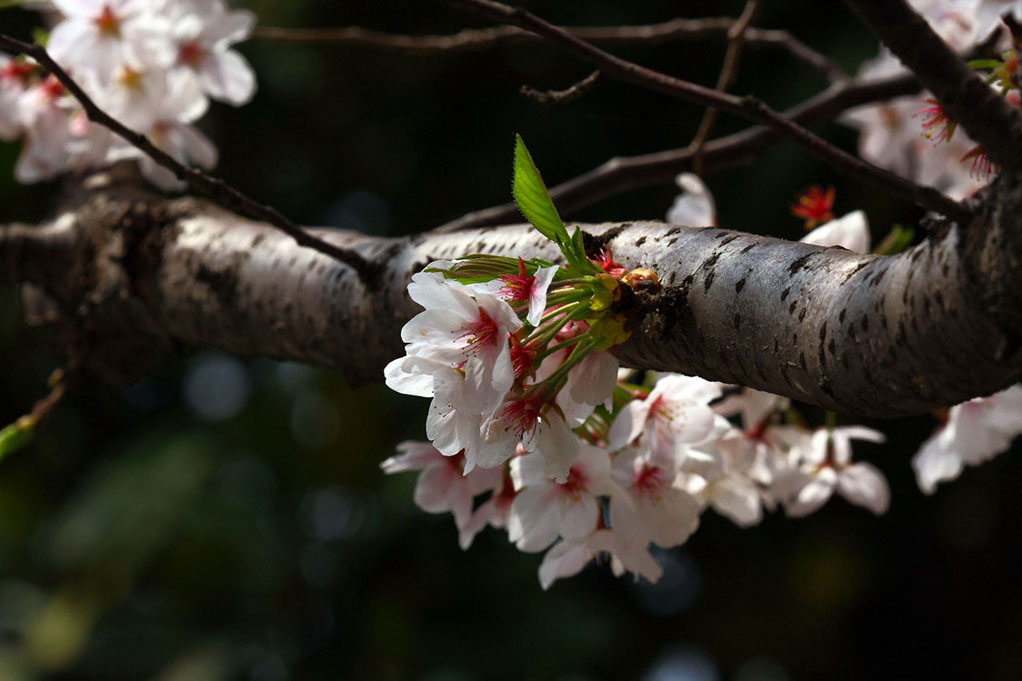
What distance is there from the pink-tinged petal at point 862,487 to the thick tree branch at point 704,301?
1.27 ft

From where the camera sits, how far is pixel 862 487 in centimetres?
79

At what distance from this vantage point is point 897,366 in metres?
0.35

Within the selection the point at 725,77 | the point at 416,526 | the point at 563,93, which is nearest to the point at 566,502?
the point at 563,93

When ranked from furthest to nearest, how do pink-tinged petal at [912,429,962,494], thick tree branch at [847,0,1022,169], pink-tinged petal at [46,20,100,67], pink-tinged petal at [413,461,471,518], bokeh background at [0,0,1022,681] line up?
bokeh background at [0,0,1022,681]
pink-tinged petal at [46,20,100,67]
pink-tinged petal at [912,429,962,494]
pink-tinged petal at [413,461,471,518]
thick tree branch at [847,0,1022,169]

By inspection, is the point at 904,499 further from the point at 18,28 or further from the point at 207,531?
the point at 18,28

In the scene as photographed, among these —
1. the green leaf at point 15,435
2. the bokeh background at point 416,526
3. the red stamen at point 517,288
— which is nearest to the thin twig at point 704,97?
the red stamen at point 517,288

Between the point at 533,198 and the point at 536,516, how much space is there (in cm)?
21

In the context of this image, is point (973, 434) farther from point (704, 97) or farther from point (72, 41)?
point (72, 41)

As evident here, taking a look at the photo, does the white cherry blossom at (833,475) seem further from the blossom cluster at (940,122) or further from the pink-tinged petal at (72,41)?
the pink-tinged petal at (72,41)

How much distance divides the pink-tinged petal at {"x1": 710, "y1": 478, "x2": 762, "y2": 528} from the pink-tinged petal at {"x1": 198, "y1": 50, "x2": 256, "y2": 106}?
61cm

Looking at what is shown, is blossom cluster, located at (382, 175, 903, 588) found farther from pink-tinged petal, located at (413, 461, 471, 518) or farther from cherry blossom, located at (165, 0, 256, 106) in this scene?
cherry blossom, located at (165, 0, 256, 106)

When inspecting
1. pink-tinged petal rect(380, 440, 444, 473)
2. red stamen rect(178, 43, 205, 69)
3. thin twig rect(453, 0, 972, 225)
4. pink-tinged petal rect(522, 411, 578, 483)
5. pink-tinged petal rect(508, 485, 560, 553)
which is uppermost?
thin twig rect(453, 0, 972, 225)

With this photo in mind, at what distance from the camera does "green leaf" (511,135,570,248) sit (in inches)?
16.7

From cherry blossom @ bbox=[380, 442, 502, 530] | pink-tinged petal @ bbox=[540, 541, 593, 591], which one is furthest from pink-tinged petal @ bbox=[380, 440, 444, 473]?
pink-tinged petal @ bbox=[540, 541, 593, 591]
